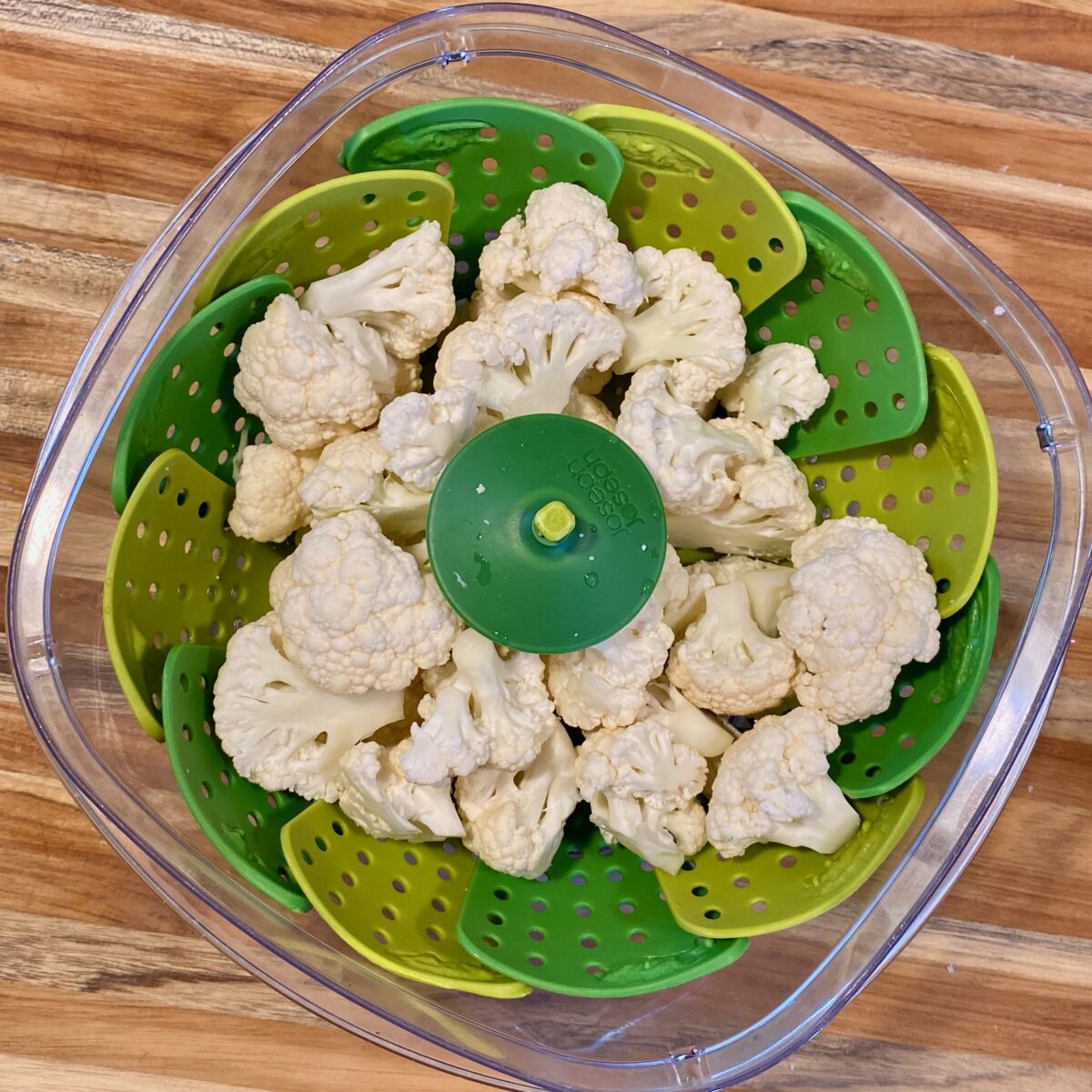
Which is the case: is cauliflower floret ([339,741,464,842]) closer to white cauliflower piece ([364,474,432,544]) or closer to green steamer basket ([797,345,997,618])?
white cauliflower piece ([364,474,432,544])

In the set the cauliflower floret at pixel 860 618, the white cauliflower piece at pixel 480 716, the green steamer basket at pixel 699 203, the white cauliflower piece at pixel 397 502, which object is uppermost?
the green steamer basket at pixel 699 203

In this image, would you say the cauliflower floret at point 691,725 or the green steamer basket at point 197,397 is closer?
the green steamer basket at point 197,397

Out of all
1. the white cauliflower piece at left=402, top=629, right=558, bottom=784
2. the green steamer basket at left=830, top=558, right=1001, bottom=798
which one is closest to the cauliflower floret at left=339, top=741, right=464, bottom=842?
the white cauliflower piece at left=402, top=629, right=558, bottom=784

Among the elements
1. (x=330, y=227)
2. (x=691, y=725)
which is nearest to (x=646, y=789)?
(x=691, y=725)

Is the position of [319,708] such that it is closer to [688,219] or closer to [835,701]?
[835,701]

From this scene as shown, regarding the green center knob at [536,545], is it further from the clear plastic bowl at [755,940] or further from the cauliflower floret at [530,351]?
the clear plastic bowl at [755,940]

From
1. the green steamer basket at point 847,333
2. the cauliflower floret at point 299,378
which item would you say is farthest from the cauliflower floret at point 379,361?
the green steamer basket at point 847,333

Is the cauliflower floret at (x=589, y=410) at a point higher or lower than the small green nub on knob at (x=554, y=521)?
higher
